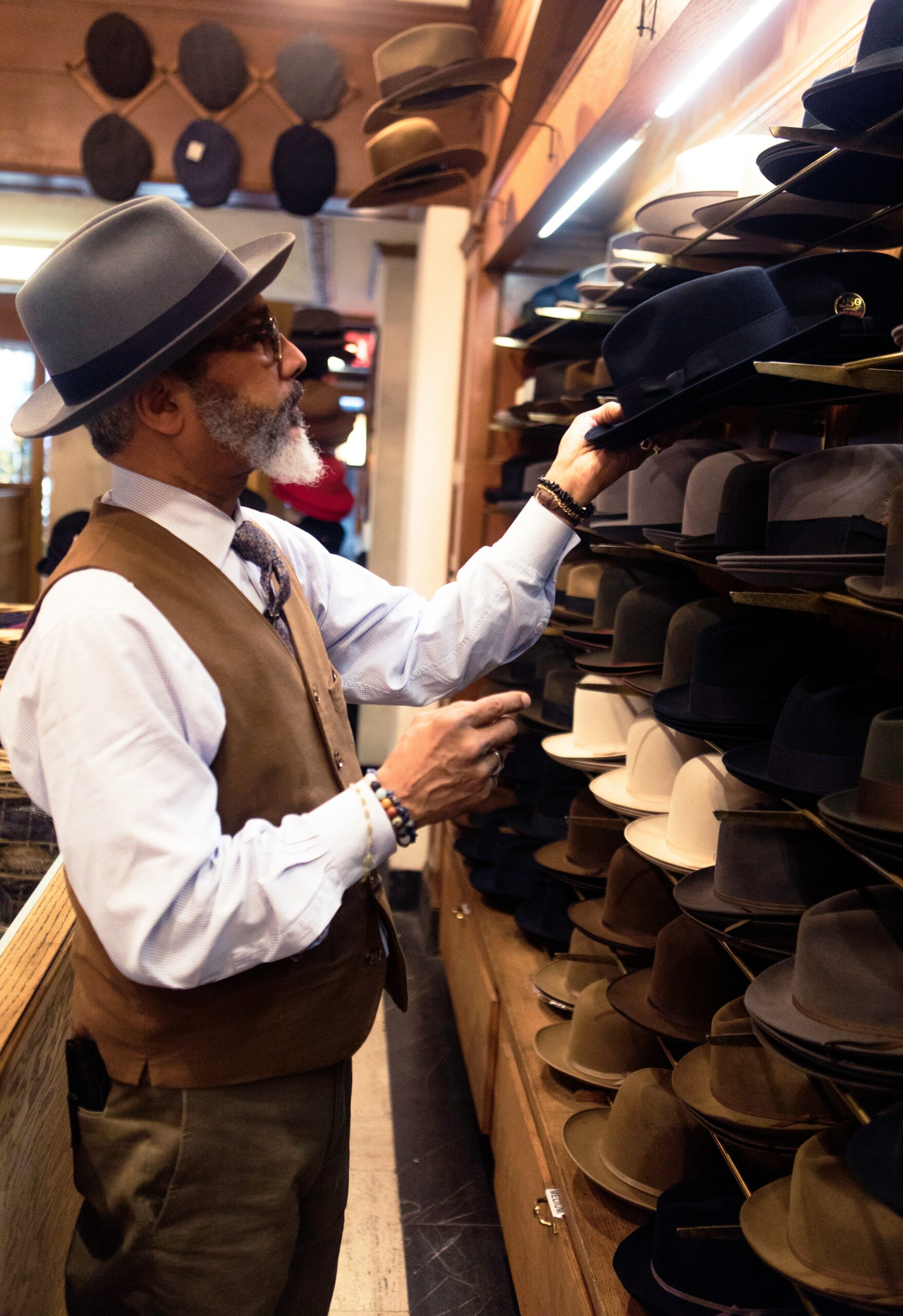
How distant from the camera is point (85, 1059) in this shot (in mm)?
1493

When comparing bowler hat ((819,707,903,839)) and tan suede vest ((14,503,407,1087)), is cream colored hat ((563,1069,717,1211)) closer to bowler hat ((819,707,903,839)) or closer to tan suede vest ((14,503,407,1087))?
tan suede vest ((14,503,407,1087))

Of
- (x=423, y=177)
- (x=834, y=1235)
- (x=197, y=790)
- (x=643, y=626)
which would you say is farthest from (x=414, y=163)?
(x=834, y=1235)

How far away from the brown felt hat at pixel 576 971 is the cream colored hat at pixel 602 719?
1.47 feet

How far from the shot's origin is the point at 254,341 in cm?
157

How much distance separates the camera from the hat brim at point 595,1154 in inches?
79.6

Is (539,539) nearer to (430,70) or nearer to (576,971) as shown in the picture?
(576,971)

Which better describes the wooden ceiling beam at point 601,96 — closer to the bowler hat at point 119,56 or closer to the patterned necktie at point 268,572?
the patterned necktie at point 268,572

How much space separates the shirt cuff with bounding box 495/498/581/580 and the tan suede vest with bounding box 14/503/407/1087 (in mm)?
468

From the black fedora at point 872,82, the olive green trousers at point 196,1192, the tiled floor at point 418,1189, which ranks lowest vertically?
the tiled floor at point 418,1189

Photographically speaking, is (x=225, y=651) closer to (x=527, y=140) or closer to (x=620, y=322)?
(x=620, y=322)

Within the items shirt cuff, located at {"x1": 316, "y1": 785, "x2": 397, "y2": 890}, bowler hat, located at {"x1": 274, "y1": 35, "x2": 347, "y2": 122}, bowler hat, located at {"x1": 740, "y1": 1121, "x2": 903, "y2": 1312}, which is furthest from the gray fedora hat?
bowler hat, located at {"x1": 274, "y1": 35, "x2": 347, "y2": 122}

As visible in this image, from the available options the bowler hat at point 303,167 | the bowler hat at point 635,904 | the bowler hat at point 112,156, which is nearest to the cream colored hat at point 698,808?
the bowler hat at point 635,904

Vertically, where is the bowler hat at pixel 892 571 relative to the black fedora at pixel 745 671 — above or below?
above

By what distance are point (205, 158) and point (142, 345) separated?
3090 millimetres
